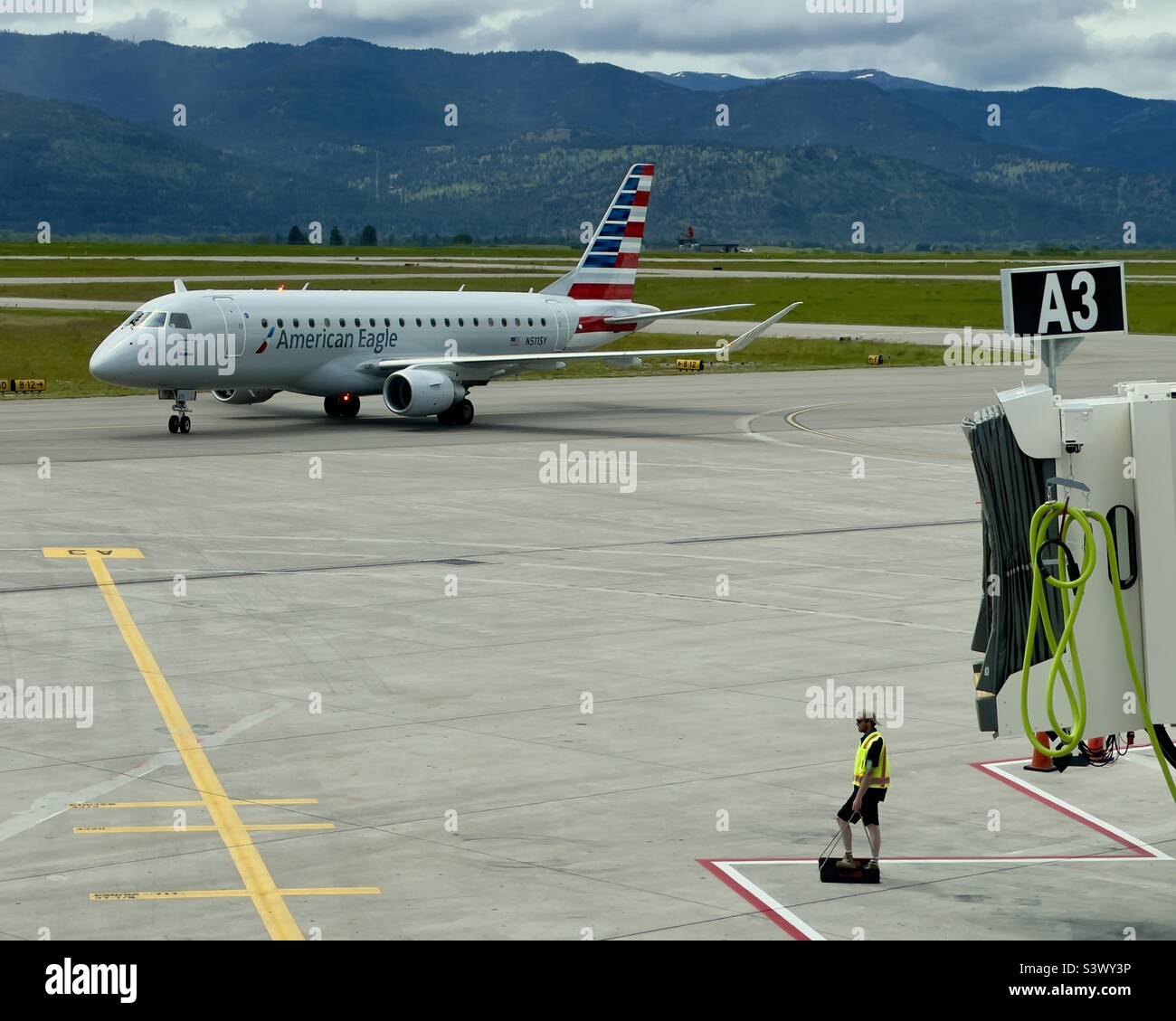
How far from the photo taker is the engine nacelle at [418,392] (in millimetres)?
56094

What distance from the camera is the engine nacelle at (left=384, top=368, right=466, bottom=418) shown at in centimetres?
5609

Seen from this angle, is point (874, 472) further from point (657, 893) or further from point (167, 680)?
point (657, 893)

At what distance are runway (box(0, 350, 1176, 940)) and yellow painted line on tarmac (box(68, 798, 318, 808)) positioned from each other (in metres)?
0.06

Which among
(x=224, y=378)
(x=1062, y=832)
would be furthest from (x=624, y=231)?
(x=1062, y=832)

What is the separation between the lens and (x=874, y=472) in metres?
45.6

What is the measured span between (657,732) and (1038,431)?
804 cm

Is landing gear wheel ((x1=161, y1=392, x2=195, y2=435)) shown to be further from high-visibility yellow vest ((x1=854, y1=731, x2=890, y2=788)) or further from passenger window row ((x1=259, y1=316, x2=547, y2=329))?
high-visibility yellow vest ((x1=854, y1=731, x2=890, y2=788))

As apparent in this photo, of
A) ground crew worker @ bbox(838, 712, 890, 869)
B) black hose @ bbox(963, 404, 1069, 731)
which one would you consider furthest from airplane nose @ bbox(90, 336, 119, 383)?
black hose @ bbox(963, 404, 1069, 731)

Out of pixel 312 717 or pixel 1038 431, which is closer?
pixel 1038 431

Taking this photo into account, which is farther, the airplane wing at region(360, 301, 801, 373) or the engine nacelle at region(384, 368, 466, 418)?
the airplane wing at region(360, 301, 801, 373)

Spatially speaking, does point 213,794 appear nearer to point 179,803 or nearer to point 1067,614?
point 179,803

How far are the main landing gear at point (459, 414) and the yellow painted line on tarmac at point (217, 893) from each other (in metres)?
43.9

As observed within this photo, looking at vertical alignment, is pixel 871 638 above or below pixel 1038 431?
below

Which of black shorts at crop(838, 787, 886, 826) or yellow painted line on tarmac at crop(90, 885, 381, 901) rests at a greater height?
black shorts at crop(838, 787, 886, 826)
